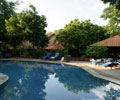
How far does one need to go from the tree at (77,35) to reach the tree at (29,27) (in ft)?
11.0

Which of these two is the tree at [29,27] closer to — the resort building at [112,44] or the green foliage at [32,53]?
the green foliage at [32,53]

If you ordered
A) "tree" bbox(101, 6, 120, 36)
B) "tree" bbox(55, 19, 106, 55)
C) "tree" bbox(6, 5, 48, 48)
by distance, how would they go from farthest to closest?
"tree" bbox(6, 5, 48, 48)
"tree" bbox(55, 19, 106, 55)
"tree" bbox(101, 6, 120, 36)

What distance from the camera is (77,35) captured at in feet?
65.4

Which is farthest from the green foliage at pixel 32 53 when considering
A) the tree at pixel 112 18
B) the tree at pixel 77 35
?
the tree at pixel 112 18

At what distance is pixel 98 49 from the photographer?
58.3 feet

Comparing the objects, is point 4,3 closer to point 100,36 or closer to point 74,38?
point 74,38

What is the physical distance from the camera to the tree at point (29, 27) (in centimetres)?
2159

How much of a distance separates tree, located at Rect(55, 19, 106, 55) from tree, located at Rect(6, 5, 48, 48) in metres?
3.35

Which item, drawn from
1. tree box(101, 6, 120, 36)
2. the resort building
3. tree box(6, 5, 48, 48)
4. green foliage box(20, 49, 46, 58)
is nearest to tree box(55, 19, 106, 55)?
the resort building

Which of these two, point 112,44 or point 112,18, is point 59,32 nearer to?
point 112,44

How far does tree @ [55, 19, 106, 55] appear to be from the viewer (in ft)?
66.1

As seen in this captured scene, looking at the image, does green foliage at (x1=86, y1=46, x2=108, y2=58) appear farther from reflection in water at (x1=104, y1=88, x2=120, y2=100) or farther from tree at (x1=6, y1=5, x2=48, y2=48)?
reflection in water at (x1=104, y1=88, x2=120, y2=100)

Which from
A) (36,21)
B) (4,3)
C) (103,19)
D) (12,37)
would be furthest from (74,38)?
(4,3)

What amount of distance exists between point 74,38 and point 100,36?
654cm
